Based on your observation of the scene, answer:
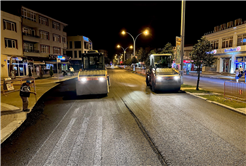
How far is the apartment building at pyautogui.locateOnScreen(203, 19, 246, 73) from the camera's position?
29256 millimetres

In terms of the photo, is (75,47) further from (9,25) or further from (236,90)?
(236,90)

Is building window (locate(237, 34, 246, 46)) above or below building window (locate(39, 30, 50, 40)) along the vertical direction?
below

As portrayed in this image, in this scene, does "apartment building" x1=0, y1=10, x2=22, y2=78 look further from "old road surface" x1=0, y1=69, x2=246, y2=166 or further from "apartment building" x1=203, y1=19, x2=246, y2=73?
"apartment building" x1=203, y1=19, x2=246, y2=73

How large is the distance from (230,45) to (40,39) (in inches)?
1534

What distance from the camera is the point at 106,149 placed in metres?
4.02

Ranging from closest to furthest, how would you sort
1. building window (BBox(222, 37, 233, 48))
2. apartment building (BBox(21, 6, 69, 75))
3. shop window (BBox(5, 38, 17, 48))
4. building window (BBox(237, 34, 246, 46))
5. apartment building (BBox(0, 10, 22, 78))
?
apartment building (BBox(0, 10, 22, 78)) → shop window (BBox(5, 38, 17, 48)) → building window (BBox(237, 34, 246, 46)) → apartment building (BBox(21, 6, 69, 75)) → building window (BBox(222, 37, 233, 48))

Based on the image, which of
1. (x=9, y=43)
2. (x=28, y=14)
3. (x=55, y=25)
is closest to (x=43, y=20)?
(x=28, y=14)

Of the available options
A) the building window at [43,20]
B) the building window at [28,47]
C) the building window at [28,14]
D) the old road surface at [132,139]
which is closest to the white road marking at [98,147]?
the old road surface at [132,139]

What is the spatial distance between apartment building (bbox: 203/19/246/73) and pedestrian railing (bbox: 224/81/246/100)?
81.6 feet

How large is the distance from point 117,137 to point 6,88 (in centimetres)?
1113

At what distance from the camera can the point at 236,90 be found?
8734 mm

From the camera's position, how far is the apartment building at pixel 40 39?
3180 centimetres

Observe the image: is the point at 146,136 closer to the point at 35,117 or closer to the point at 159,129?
the point at 159,129

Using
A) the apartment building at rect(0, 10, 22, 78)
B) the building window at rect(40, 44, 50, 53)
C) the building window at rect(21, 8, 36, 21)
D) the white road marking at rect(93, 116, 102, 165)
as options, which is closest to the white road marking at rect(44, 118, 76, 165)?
the white road marking at rect(93, 116, 102, 165)
